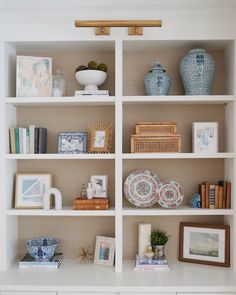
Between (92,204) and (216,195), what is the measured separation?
87 cm

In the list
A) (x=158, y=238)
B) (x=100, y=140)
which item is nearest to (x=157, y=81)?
(x=100, y=140)

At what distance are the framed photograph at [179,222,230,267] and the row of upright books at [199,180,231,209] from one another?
17 cm

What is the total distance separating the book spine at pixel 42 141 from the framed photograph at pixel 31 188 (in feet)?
0.62

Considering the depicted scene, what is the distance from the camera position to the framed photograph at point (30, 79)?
2.38m

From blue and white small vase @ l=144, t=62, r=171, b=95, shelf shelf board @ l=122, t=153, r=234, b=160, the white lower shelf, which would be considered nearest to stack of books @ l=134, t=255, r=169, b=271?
the white lower shelf

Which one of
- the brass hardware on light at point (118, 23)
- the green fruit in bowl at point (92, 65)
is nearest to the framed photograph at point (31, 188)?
the green fruit in bowl at point (92, 65)

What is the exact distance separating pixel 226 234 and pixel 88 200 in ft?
3.25

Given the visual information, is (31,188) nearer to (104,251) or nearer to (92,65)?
(104,251)

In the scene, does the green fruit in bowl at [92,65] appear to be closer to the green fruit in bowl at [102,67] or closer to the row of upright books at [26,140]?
the green fruit in bowl at [102,67]

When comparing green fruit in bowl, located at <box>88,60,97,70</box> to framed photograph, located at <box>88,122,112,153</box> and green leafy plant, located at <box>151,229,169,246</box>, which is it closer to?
framed photograph, located at <box>88,122,112,153</box>

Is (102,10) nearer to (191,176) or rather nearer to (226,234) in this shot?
(191,176)

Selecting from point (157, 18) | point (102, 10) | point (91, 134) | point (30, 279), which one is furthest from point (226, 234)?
point (102, 10)

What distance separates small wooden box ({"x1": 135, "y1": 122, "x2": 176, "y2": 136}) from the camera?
238cm

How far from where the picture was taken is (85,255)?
8.36ft
